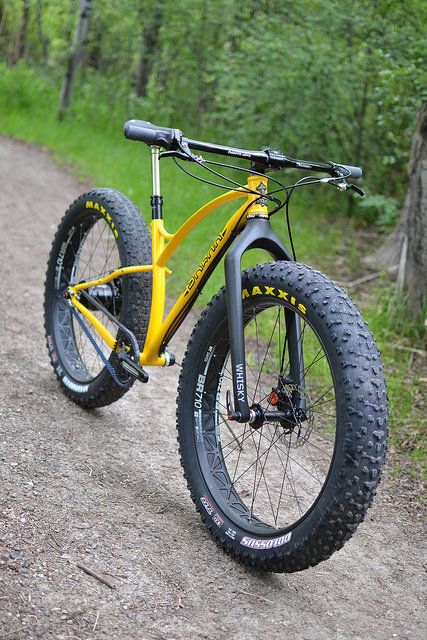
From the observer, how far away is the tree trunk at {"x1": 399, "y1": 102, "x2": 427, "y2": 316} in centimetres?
599

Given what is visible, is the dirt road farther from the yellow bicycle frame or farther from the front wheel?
the yellow bicycle frame

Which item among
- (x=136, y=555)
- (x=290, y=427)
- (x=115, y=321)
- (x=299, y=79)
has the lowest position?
(x=136, y=555)

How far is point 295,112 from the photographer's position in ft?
33.4

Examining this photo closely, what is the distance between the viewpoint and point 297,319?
2.96m

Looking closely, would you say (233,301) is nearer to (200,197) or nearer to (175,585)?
(175,585)

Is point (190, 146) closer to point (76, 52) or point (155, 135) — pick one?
point (155, 135)

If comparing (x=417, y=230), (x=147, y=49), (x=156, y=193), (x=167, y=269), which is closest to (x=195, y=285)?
(x=167, y=269)

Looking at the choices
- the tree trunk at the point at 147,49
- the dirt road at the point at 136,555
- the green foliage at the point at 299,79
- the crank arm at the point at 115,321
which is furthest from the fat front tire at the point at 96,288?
the tree trunk at the point at 147,49

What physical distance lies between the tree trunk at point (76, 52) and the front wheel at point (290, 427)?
460 inches

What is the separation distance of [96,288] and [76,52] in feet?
36.7

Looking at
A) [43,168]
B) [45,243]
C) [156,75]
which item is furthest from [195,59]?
[45,243]

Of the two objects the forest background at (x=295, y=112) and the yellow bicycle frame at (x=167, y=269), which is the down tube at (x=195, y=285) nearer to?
the yellow bicycle frame at (x=167, y=269)

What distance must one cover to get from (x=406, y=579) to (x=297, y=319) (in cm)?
119

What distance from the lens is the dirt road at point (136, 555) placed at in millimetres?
2494
